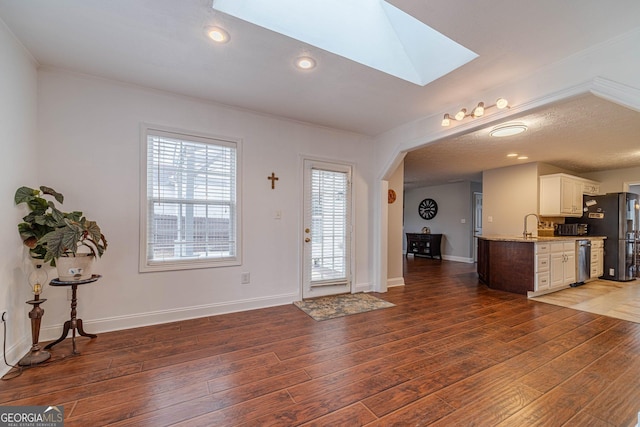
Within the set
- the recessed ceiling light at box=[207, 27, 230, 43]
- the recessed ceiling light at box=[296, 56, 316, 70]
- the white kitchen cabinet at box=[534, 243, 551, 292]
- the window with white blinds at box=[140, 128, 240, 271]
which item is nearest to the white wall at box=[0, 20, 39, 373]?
the window with white blinds at box=[140, 128, 240, 271]

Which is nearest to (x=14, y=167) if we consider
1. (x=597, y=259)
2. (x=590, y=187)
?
(x=597, y=259)

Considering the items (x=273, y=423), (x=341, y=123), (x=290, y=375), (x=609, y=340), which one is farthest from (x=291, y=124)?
(x=609, y=340)

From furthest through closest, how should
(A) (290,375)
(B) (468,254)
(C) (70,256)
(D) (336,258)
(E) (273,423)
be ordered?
(B) (468,254), (D) (336,258), (C) (70,256), (A) (290,375), (E) (273,423)

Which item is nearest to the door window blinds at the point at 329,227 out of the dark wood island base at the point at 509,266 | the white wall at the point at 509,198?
the dark wood island base at the point at 509,266

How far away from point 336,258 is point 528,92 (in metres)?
2.92

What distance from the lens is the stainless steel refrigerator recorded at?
5336 mm

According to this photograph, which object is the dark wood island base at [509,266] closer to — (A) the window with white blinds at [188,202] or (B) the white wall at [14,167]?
(A) the window with white blinds at [188,202]

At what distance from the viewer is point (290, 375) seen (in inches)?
77.5

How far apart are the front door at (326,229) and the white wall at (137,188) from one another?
0.15 metres

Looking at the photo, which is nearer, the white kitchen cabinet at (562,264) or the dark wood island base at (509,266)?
the dark wood island base at (509,266)

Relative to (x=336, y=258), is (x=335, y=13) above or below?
above

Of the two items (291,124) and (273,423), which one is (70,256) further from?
(291,124)

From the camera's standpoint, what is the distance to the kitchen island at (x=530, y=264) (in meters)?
4.15

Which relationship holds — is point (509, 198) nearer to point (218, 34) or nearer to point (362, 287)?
point (362, 287)
